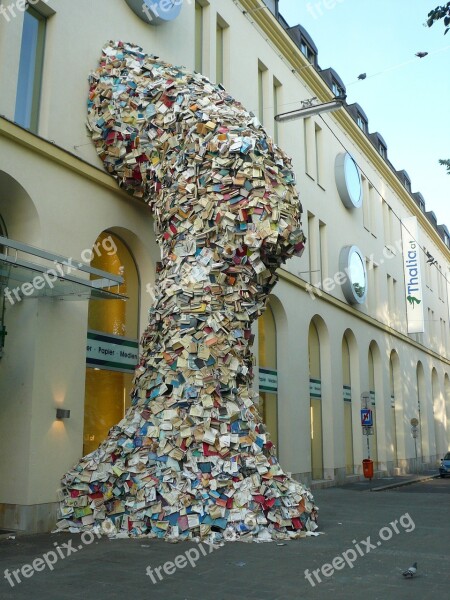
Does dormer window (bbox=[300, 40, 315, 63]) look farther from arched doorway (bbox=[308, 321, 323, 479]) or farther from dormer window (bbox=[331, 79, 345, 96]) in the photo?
arched doorway (bbox=[308, 321, 323, 479])

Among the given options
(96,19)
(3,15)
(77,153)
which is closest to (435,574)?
(77,153)

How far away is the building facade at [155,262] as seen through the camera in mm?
10039

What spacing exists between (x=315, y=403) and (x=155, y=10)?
13059mm

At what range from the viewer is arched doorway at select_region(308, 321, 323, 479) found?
20.7m

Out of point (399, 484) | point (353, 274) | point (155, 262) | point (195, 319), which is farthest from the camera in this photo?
point (353, 274)

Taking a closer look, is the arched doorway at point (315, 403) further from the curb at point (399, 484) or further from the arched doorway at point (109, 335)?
the arched doorway at point (109, 335)

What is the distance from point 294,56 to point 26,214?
14.3 meters

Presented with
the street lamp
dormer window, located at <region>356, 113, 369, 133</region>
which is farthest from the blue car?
the street lamp

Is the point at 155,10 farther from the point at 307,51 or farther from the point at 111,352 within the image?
the point at 307,51

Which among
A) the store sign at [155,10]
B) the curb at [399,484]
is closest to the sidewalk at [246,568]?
the curb at [399,484]

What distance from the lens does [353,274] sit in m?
24.4

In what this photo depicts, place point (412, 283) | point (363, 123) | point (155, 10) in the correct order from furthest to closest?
1. point (363, 123)
2. point (412, 283)
3. point (155, 10)

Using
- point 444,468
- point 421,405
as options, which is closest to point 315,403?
point 444,468

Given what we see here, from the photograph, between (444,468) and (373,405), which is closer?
(373,405)
